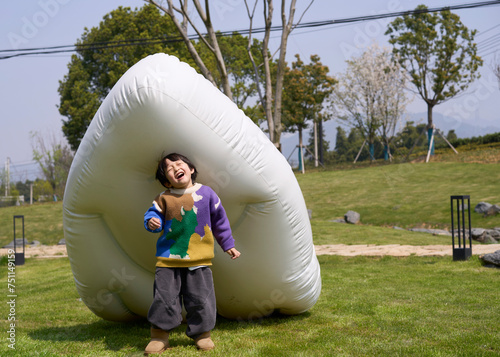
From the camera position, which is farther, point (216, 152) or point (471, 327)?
point (471, 327)

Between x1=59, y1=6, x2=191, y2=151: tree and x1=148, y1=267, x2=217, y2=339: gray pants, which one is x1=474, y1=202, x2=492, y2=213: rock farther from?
x1=59, y1=6, x2=191, y2=151: tree

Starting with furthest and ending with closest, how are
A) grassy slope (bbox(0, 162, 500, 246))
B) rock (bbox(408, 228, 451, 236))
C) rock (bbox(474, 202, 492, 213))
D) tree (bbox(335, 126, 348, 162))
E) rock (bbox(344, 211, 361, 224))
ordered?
1. tree (bbox(335, 126, 348, 162))
2. rock (bbox(344, 211, 361, 224))
3. rock (bbox(474, 202, 492, 213))
4. rock (bbox(408, 228, 451, 236))
5. grassy slope (bbox(0, 162, 500, 246))

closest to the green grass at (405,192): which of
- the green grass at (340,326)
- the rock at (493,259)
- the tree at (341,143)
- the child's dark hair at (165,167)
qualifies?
the rock at (493,259)

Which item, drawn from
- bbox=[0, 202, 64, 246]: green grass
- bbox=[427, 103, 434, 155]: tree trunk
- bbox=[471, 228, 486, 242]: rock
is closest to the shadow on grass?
bbox=[471, 228, 486, 242]: rock

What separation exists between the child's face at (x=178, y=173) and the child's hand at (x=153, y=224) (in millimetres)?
290

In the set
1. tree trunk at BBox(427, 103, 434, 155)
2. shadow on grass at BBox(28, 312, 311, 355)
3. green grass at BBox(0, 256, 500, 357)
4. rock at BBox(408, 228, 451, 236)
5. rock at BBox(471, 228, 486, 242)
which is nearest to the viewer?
green grass at BBox(0, 256, 500, 357)

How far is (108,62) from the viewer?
29750 mm

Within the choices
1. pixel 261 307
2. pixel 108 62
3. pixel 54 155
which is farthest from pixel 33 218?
pixel 261 307

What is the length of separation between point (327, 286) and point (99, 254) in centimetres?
348

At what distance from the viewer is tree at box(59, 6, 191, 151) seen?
29375mm

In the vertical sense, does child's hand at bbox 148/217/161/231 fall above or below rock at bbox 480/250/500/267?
above

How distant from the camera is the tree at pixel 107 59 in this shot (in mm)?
29375

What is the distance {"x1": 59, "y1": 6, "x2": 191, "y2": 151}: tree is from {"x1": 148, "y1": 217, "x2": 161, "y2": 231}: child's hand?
26.9 m

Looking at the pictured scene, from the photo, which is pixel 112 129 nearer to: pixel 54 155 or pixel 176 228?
pixel 176 228
